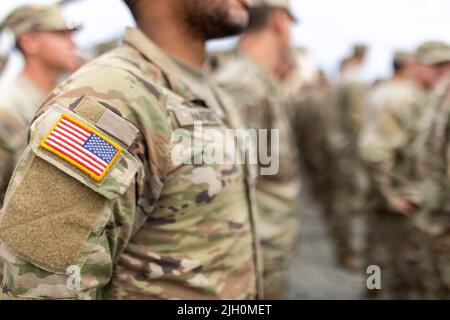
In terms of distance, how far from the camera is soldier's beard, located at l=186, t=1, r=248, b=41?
140cm

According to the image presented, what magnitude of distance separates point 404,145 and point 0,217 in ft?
10.4

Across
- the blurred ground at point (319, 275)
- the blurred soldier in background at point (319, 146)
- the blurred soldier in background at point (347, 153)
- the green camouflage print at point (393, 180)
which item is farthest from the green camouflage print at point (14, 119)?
the blurred soldier in background at point (319, 146)

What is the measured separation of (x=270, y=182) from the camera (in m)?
2.79

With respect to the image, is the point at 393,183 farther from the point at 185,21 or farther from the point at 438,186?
the point at 185,21

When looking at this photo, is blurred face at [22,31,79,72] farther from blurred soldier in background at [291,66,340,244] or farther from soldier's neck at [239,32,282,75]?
blurred soldier in background at [291,66,340,244]

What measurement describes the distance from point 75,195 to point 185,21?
0.63m

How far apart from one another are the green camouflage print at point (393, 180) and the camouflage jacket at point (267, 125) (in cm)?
110

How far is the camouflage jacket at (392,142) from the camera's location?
362 centimetres

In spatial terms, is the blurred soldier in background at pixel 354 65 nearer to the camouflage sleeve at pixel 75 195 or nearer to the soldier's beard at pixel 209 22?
the soldier's beard at pixel 209 22

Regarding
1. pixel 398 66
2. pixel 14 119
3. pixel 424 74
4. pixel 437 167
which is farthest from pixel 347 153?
pixel 14 119

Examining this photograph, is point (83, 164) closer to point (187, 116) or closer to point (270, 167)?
point (187, 116)

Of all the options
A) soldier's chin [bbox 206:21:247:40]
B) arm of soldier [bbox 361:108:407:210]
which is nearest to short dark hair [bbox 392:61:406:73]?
arm of soldier [bbox 361:108:407:210]

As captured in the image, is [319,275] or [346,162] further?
[346,162]

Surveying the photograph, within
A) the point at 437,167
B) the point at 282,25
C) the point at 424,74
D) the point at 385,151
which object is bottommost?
the point at 437,167
